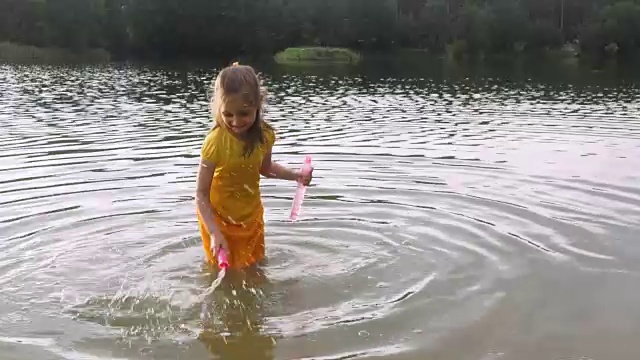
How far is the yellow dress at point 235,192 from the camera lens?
5902 mm

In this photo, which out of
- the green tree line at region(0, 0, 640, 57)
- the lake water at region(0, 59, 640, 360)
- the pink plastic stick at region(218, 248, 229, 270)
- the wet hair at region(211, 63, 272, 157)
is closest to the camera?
the lake water at region(0, 59, 640, 360)

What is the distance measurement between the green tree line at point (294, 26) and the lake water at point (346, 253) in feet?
229

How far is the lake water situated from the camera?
5.28 metres

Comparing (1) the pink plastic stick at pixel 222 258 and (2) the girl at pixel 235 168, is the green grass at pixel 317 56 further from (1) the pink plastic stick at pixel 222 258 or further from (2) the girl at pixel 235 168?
(1) the pink plastic stick at pixel 222 258

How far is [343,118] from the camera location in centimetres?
2072

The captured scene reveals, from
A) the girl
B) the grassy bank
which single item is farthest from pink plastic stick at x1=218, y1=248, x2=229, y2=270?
the grassy bank

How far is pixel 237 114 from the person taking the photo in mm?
5652

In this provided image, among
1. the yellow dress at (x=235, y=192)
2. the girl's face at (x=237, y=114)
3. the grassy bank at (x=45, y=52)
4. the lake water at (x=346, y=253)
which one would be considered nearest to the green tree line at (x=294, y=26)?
the grassy bank at (x=45, y=52)

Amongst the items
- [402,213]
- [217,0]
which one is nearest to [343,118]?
[402,213]

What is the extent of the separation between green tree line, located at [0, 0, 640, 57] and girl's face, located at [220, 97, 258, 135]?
78145 mm

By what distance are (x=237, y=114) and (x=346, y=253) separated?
2298 millimetres

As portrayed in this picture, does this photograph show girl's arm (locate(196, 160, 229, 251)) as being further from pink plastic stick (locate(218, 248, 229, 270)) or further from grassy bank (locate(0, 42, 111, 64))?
grassy bank (locate(0, 42, 111, 64))

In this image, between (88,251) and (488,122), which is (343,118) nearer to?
(488,122)

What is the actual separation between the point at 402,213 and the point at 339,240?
1397 mm
